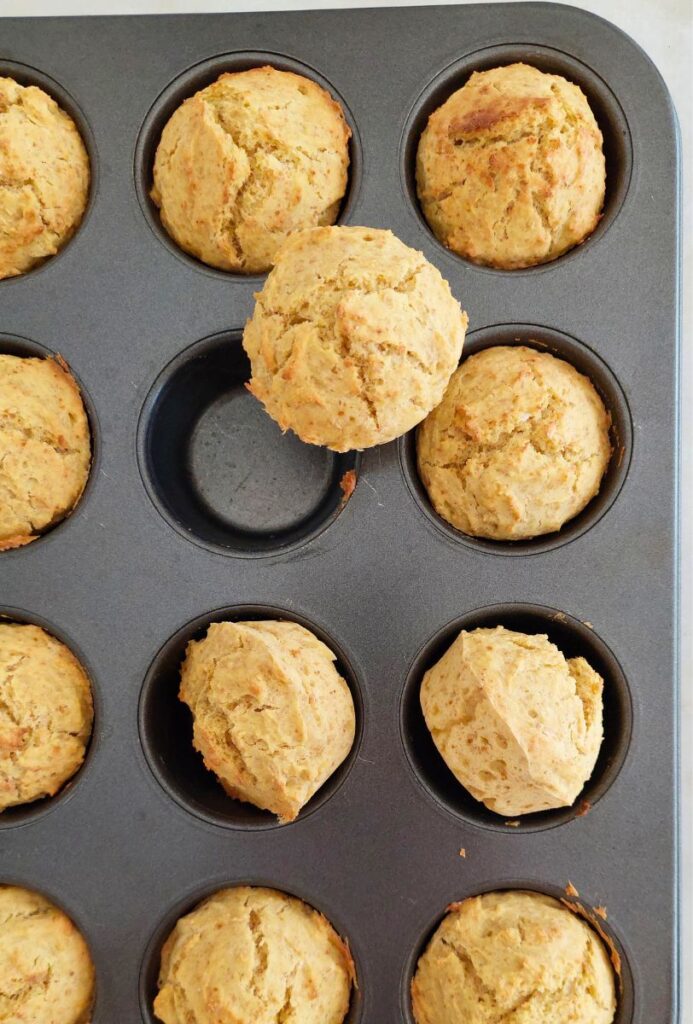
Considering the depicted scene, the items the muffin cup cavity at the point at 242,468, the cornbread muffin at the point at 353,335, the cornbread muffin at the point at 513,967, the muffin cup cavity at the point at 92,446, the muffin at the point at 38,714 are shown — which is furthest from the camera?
the muffin cup cavity at the point at 242,468

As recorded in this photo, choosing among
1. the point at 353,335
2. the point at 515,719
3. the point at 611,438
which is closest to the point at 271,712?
the point at 515,719

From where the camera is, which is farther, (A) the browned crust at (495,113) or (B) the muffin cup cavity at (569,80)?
(B) the muffin cup cavity at (569,80)

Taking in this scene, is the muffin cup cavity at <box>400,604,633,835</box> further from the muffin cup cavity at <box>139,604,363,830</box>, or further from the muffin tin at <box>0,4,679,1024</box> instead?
the muffin cup cavity at <box>139,604,363,830</box>

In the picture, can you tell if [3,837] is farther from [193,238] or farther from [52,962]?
[193,238]

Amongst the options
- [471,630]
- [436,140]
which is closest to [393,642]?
[471,630]

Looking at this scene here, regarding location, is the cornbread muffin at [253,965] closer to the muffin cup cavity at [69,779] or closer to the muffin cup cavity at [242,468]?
the muffin cup cavity at [69,779]

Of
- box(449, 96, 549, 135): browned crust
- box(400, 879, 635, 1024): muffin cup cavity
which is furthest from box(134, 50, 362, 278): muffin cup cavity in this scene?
box(400, 879, 635, 1024): muffin cup cavity

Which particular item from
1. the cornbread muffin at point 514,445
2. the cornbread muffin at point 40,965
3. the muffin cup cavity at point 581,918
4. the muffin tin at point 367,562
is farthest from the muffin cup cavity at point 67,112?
the muffin cup cavity at point 581,918
